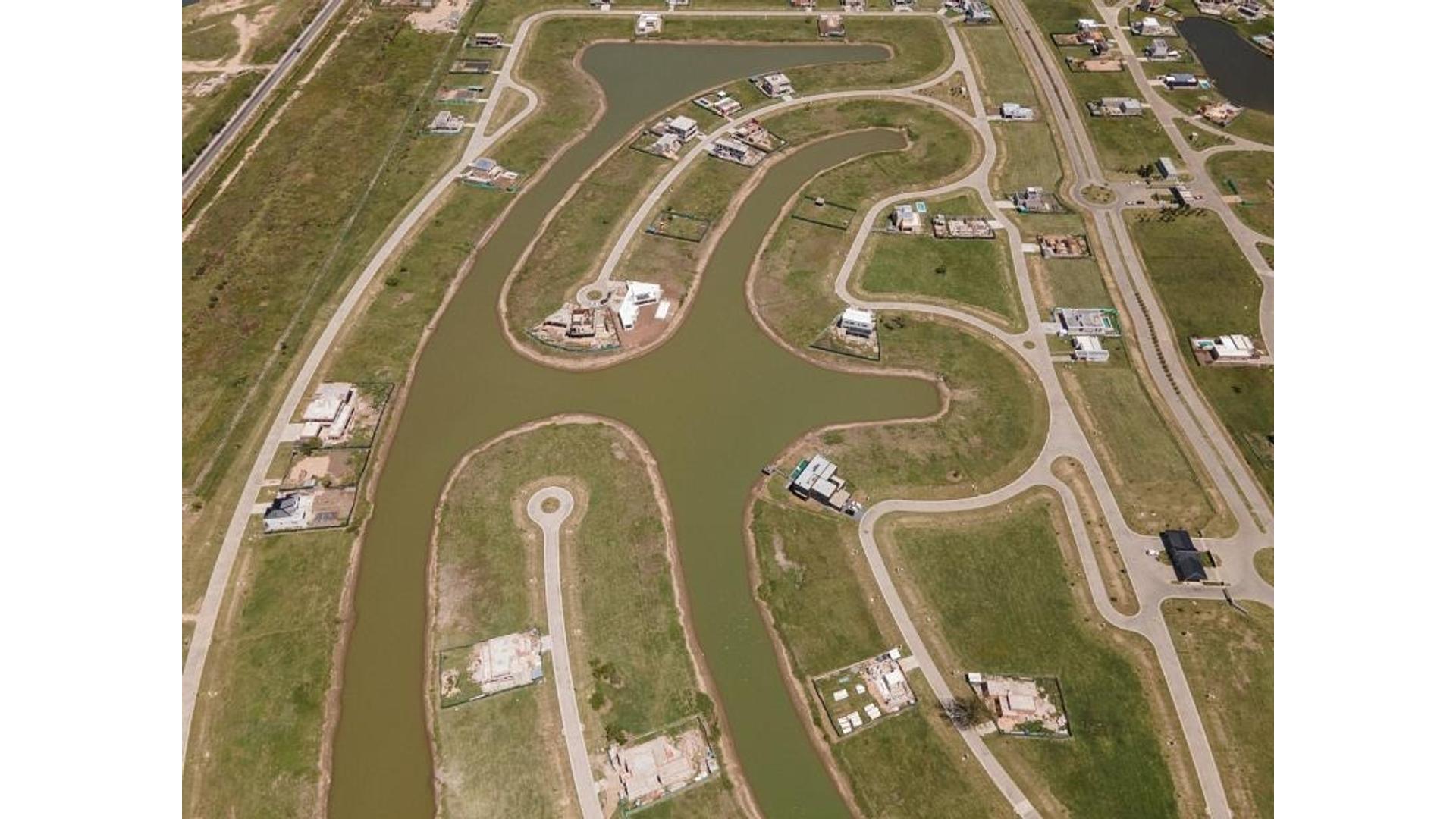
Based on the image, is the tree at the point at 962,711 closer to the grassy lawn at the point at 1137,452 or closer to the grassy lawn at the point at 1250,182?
the grassy lawn at the point at 1137,452

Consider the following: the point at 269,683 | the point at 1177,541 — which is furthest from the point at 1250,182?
the point at 269,683

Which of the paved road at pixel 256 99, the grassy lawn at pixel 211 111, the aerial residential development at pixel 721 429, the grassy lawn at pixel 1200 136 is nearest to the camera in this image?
the aerial residential development at pixel 721 429

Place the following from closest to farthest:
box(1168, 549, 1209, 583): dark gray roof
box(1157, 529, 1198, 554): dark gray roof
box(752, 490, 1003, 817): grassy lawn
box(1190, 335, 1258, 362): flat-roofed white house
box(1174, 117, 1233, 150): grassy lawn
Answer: box(752, 490, 1003, 817): grassy lawn → box(1168, 549, 1209, 583): dark gray roof → box(1157, 529, 1198, 554): dark gray roof → box(1190, 335, 1258, 362): flat-roofed white house → box(1174, 117, 1233, 150): grassy lawn

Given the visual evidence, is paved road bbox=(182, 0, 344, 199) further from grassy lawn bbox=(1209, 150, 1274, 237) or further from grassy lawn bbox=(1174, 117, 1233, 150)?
grassy lawn bbox=(1209, 150, 1274, 237)

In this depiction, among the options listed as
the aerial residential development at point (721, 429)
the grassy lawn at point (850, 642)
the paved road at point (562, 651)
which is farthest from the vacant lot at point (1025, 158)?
the paved road at point (562, 651)

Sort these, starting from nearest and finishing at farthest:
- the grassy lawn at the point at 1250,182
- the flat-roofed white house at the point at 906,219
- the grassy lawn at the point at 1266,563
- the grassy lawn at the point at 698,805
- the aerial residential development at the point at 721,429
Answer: the grassy lawn at the point at 698,805 → the aerial residential development at the point at 721,429 → the grassy lawn at the point at 1266,563 → the flat-roofed white house at the point at 906,219 → the grassy lawn at the point at 1250,182

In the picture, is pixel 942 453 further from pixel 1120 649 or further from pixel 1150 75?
pixel 1150 75

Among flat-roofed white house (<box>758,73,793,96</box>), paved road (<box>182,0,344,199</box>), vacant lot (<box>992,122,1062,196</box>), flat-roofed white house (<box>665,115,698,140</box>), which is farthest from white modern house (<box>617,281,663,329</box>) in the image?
paved road (<box>182,0,344,199</box>)
